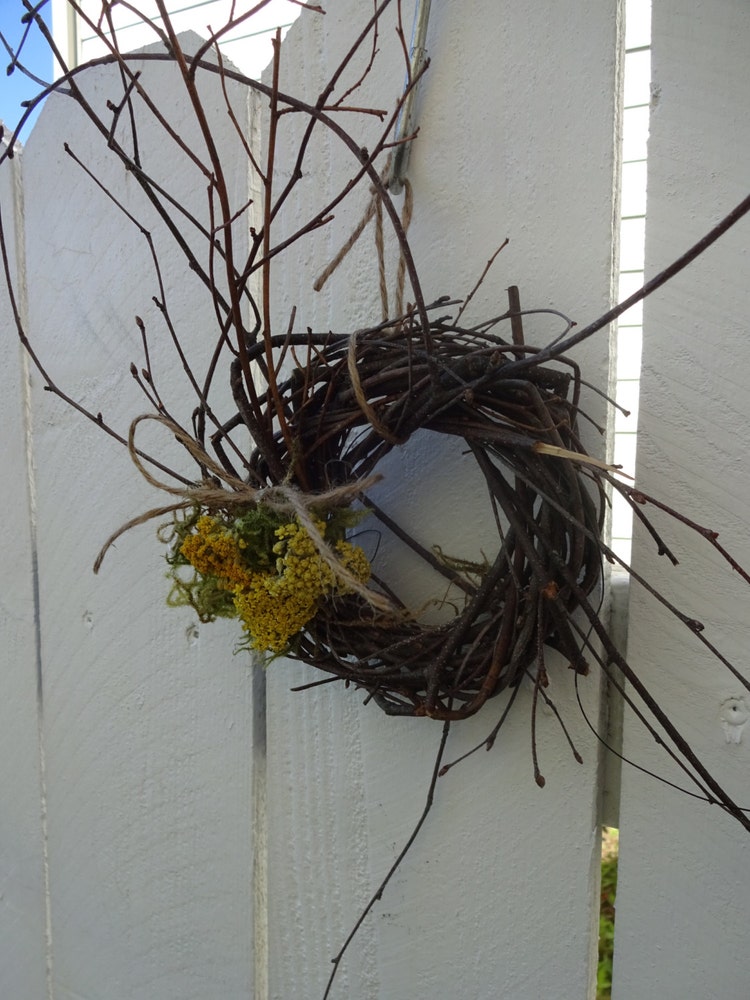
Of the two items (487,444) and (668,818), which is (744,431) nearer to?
(487,444)

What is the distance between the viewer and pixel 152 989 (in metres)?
0.84

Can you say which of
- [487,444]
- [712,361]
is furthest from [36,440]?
[712,361]

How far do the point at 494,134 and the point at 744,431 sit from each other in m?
0.29

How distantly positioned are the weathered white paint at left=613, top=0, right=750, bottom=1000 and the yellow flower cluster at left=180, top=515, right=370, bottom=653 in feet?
0.74

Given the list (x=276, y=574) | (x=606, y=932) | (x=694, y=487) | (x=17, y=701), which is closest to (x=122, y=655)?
(x=17, y=701)

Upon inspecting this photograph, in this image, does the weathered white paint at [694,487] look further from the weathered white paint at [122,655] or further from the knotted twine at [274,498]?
the weathered white paint at [122,655]

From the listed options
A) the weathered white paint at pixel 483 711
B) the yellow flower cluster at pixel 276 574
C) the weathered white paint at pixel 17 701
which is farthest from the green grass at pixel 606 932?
the yellow flower cluster at pixel 276 574

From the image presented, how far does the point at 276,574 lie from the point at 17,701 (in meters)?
0.57

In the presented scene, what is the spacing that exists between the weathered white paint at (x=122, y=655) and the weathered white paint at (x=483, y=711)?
0.26ft

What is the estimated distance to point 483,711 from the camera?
0.61 m

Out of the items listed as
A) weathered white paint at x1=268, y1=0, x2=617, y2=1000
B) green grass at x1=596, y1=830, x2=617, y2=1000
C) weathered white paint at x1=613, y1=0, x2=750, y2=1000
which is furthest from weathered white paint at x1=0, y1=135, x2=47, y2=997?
green grass at x1=596, y1=830, x2=617, y2=1000

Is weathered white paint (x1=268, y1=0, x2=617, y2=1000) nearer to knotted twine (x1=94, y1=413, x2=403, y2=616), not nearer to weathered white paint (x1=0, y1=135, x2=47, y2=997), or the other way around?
knotted twine (x1=94, y1=413, x2=403, y2=616)

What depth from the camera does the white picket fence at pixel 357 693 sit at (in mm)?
533

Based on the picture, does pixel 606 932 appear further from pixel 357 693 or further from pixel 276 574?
pixel 276 574
